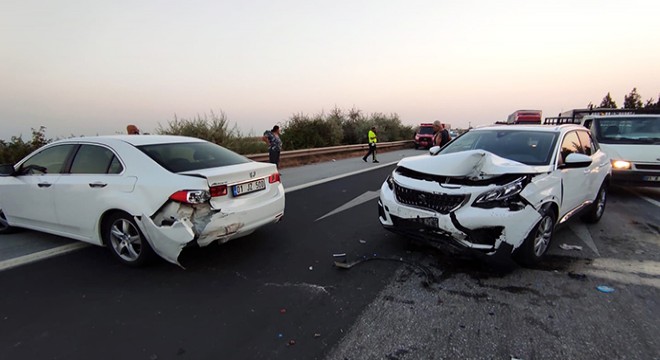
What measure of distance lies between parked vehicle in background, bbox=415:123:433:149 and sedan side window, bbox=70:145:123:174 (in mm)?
27074

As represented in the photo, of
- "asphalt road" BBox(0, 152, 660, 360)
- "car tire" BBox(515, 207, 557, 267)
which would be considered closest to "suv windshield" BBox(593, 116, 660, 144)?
"asphalt road" BBox(0, 152, 660, 360)

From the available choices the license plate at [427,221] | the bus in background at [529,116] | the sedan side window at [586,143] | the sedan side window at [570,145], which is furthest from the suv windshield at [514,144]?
the bus in background at [529,116]

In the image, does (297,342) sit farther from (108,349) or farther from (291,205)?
(291,205)

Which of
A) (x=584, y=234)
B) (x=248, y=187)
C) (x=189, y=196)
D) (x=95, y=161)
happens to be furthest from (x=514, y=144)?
(x=95, y=161)

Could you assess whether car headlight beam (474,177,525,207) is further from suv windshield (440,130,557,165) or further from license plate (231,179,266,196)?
license plate (231,179,266,196)

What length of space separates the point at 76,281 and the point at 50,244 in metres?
1.51

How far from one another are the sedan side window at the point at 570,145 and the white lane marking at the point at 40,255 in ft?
21.0

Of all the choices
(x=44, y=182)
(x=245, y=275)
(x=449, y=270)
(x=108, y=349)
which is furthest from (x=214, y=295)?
(x=44, y=182)

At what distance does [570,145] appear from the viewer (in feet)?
16.0

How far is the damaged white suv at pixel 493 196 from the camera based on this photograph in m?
3.55

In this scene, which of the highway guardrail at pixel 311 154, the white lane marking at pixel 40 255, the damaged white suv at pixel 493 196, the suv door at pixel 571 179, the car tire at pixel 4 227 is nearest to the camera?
the damaged white suv at pixel 493 196

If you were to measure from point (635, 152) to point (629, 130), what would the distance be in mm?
987

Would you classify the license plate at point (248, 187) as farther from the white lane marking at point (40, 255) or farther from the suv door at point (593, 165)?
the suv door at point (593, 165)

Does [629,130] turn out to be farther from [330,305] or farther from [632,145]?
[330,305]
